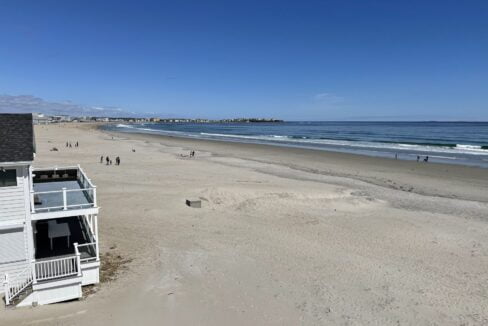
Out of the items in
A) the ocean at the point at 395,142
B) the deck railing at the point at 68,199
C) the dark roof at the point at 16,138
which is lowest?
the ocean at the point at 395,142

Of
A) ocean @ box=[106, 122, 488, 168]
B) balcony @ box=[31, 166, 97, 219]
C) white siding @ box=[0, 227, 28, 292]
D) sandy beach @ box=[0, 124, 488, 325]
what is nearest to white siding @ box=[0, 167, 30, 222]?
balcony @ box=[31, 166, 97, 219]

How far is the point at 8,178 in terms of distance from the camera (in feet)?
31.2

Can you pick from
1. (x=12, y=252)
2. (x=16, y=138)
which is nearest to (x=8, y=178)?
(x=16, y=138)

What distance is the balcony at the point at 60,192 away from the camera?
10.3 meters

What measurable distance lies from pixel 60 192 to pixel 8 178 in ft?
5.19

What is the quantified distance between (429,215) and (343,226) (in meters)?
4.90

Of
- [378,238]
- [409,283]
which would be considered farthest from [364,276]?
[378,238]

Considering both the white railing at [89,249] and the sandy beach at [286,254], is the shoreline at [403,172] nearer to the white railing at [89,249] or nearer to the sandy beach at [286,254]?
the sandy beach at [286,254]

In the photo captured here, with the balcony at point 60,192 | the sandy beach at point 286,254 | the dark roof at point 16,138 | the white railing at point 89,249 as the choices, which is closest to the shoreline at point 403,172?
the sandy beach at point 286,254

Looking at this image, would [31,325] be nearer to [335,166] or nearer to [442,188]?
[442,188]

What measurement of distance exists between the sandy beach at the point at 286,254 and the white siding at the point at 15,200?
2364 millimetres

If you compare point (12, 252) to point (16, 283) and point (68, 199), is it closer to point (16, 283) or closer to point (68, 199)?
point (16, 283)

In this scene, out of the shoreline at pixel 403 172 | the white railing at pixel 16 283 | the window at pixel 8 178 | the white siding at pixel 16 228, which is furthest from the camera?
the shoreline at pixel 403 172

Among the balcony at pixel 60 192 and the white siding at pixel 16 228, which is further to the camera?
the balcony at pixel 60 192
